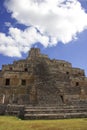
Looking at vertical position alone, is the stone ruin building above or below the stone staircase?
above

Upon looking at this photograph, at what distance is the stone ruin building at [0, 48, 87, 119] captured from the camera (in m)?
25.7

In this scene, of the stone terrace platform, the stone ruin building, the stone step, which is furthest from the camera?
the stone ruin building

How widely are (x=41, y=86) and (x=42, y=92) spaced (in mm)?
1436

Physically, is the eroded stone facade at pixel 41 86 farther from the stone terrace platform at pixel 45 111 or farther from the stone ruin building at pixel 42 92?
the stone terrace platform at pixel 45 111

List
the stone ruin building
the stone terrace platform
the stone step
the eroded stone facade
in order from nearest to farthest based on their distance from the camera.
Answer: the stone step
the stone terrace platform
the stone ruin building
the eroded stone facade

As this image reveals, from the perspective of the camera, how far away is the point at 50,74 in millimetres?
36812

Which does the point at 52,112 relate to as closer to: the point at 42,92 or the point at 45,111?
the point at 45,111

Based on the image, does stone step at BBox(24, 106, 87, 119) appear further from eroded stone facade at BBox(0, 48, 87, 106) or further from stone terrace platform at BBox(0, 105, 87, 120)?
eroded stone facade at BBox(0, 48, 87, 106)

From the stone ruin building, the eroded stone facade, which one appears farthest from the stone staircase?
the eroded stone facade

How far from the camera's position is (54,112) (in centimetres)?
2547

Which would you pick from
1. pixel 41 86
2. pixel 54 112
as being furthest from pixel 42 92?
pixel 54 112

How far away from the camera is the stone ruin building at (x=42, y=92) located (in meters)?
25.7

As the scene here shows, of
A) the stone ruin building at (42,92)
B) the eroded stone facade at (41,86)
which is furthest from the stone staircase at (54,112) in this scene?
the eroded stone facade at (41,86)

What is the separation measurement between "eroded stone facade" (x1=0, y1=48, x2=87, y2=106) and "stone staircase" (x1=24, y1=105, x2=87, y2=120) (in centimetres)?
240
